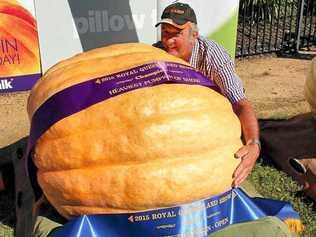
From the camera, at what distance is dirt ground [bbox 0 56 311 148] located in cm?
542

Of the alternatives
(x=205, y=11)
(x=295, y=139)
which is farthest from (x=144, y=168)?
(x=205, y=11)

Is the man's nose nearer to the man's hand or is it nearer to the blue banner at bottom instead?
the man's hand

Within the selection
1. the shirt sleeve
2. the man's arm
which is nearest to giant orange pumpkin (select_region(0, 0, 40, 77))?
the shirt sleeve

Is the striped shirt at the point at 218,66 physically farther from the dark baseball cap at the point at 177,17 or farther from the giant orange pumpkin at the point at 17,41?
the giant orange pumpkin at the point at 17,41

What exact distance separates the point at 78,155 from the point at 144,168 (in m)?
0.32

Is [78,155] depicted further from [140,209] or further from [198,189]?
[198,189]

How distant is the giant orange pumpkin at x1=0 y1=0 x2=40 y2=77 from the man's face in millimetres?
3595

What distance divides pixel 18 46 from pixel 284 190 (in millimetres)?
4000

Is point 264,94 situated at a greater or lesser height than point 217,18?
lesser

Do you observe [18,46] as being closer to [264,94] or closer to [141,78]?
[264,94]

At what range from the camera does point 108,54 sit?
2.65 metres

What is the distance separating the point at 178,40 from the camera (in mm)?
3045

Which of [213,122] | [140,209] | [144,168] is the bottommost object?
[140,209]

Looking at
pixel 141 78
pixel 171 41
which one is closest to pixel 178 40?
pixel 171 41
